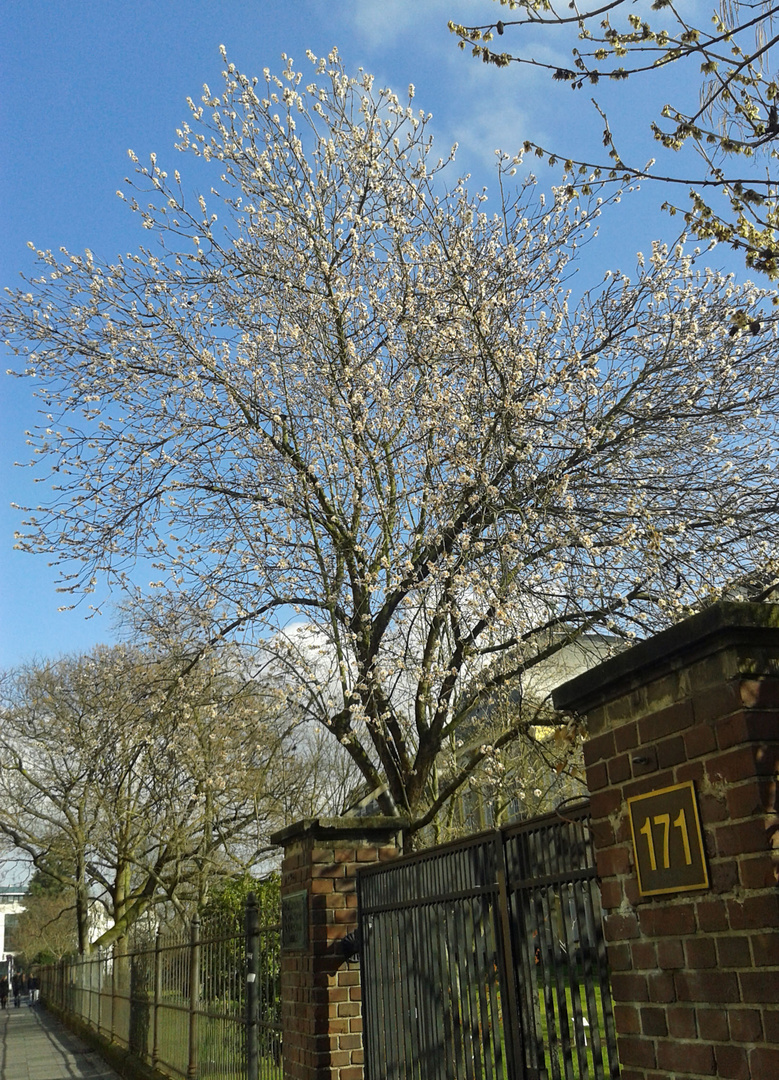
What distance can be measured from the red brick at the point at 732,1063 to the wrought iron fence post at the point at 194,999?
20.8 feet

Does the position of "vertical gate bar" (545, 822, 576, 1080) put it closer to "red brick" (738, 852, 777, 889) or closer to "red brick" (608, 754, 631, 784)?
"red brick" (608, 754, 631, 784)

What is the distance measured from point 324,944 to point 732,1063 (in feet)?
10.5

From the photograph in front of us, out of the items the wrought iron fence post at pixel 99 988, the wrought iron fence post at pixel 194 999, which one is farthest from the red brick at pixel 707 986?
the wrought iron fence post at pixel 99 988

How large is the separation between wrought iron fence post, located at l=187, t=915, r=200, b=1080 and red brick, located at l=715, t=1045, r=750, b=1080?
20.8ft

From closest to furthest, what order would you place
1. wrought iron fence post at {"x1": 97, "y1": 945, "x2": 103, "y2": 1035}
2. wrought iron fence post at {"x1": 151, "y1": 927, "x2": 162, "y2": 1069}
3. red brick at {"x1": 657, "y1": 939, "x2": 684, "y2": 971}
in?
red brick at {"x1": 657, "y1": 939, "x2": 684, "y2": 971}, wrought iron fence post at {"x1": 151, "y1": 927, "x2": 162, "y2": 1069}, wrought iron fence post at {"x1": 97, "y1": 945, "x2": 103, "y2": 1035}

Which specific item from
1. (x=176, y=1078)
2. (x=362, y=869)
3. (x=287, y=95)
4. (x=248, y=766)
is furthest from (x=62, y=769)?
(x=362, y=869)

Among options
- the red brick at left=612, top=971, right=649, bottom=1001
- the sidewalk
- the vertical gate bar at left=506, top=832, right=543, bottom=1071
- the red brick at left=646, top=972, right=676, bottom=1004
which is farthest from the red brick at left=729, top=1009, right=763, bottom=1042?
the sidewalk

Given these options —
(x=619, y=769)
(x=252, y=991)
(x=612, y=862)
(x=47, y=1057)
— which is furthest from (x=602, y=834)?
(x=47, y=1057)

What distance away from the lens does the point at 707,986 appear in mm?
2270

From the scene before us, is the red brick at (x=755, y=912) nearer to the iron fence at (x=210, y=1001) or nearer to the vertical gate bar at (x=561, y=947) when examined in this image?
the vertical gate bar at (x=561, y=947)

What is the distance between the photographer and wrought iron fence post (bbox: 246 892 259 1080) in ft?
20.0

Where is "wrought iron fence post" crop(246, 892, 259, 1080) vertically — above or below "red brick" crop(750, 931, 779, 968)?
below

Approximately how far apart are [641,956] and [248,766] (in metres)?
15.7

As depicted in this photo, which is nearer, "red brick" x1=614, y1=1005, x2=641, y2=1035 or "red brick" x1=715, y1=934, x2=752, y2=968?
"red brick" x1=715, y1=934, x2=752, y2=968
